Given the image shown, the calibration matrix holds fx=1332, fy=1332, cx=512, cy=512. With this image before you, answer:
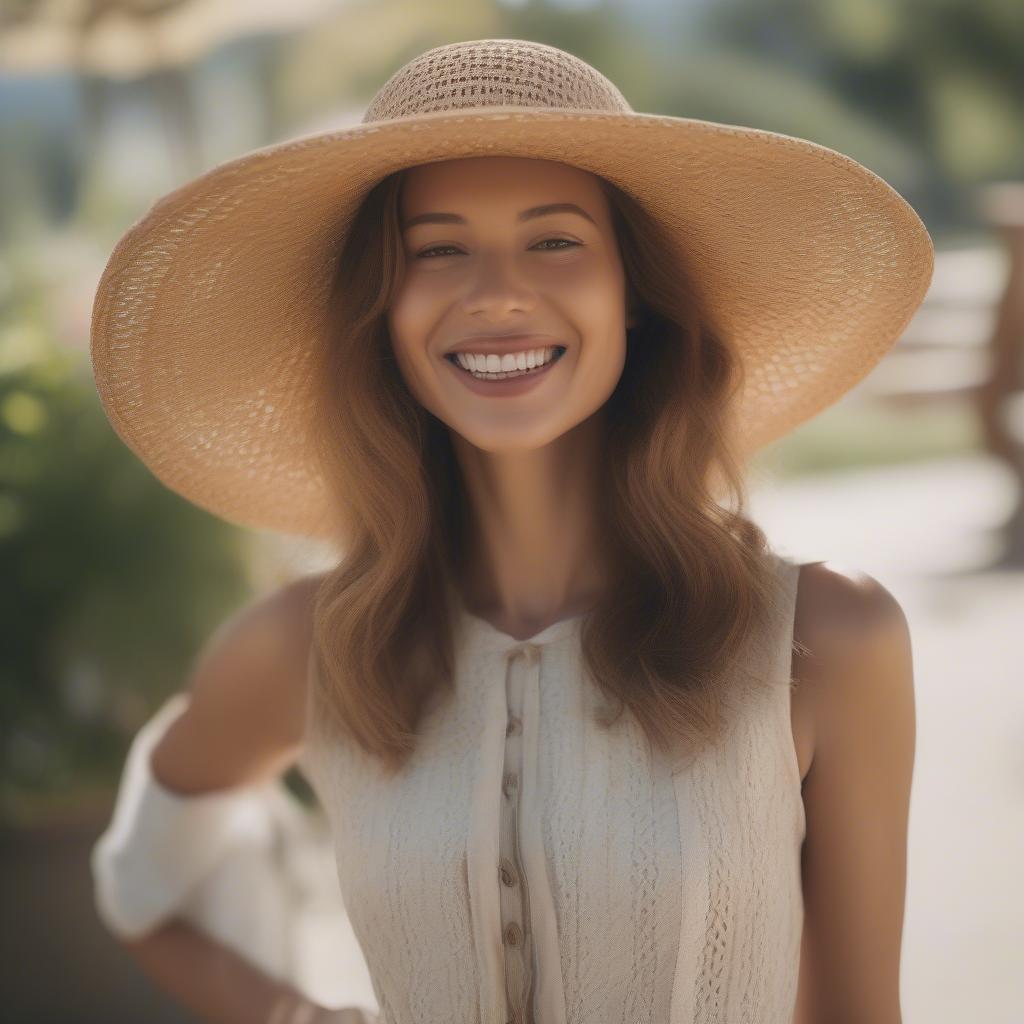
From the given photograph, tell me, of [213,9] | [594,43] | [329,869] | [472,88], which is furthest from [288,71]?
[472,88]

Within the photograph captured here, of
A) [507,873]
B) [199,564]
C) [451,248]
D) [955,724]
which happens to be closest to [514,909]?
[507,873]

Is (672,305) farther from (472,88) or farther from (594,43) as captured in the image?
(594,43)

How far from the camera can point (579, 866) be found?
61.4 inches

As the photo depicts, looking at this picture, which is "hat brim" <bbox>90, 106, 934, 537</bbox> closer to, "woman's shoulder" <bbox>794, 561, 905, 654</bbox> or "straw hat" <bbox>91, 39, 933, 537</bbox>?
"straw hat" <bbox>91, 39, 933, 537</bbox>

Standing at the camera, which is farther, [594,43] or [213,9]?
[594,43]

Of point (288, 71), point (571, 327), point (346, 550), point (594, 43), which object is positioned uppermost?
point (594, 43)

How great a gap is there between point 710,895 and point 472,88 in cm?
97

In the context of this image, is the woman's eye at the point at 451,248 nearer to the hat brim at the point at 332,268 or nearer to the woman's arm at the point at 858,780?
the hat brim at the point at 332,268

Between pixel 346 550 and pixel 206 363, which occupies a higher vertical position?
pixel 206 363

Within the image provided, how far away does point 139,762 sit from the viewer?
6.65 ft

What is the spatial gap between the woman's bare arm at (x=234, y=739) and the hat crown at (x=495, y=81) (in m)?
0.73

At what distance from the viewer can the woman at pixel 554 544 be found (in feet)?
5.11

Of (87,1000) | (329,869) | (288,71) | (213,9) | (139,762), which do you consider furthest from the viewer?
(288,71)

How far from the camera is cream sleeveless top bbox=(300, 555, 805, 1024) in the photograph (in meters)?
1.55
